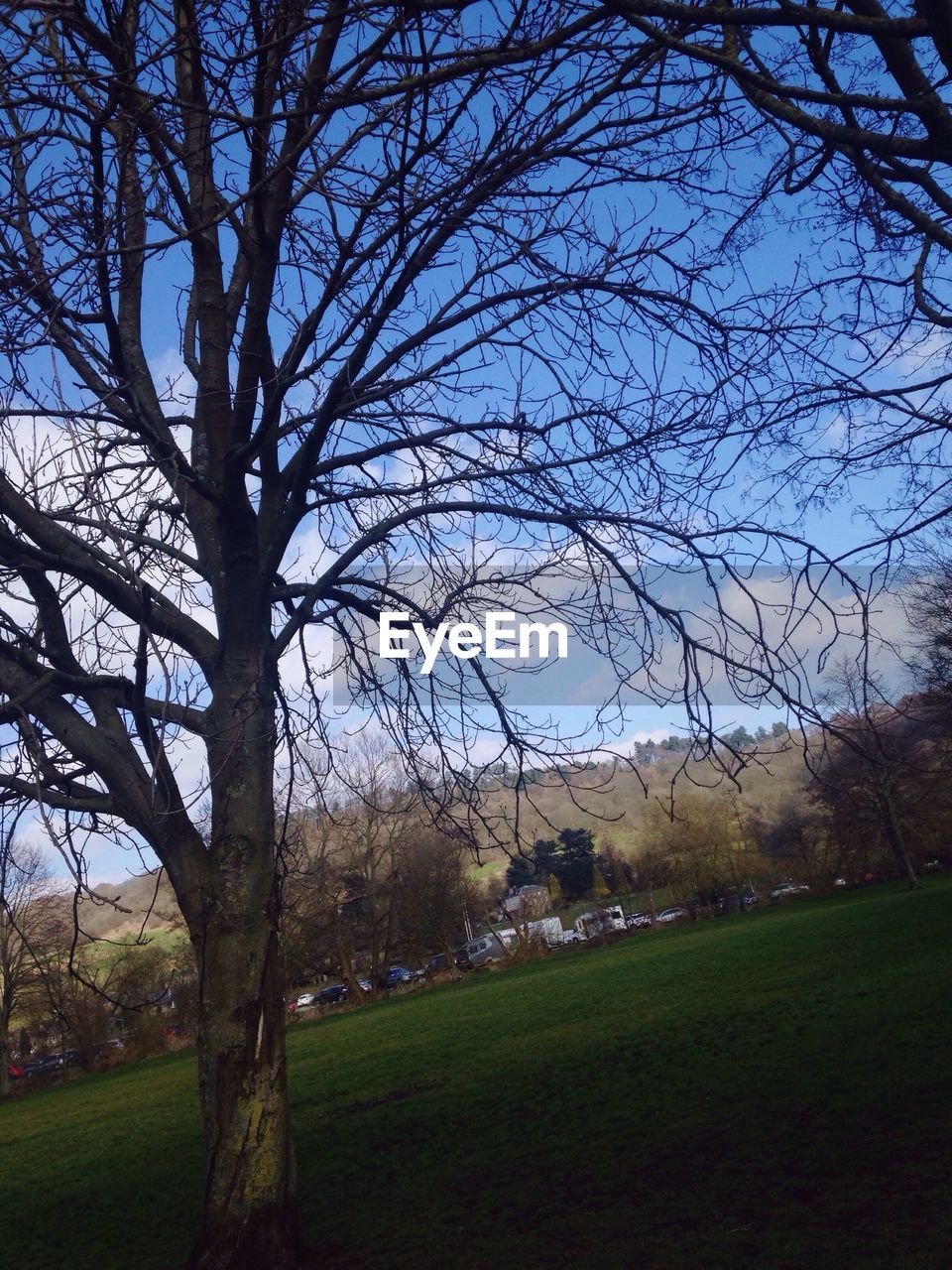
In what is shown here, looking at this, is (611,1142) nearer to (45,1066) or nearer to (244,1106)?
(244,1106)

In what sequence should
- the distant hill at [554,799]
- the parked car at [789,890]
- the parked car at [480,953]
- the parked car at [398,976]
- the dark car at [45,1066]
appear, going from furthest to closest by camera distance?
the parked car at [789,890] < the parked car at [398,976] < the parked car at [480,953] < the dark car at [45,1066] < the distant hill at [554,799]

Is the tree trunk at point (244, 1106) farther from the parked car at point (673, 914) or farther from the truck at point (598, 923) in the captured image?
the parked car at point (673, 914)

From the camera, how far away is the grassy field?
15.8 ft

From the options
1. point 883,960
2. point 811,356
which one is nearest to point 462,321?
point 811,356

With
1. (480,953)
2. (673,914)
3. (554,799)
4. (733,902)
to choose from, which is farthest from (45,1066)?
(554,799)

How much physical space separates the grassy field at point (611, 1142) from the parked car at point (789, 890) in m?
29.0

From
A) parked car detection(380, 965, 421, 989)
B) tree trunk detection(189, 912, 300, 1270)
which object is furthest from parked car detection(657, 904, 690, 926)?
tree trunk detection(189, 912, 300, 1270)

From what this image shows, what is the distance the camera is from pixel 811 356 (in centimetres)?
527

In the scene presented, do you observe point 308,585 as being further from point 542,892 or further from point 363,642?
Result: point 542,892

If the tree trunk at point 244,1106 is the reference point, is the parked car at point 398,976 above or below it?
below

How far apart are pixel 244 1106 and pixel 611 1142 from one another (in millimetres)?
3326

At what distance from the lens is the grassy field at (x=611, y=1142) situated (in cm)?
480

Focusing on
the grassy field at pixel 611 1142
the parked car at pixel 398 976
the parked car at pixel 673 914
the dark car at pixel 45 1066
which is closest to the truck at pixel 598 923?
the parked car at pixel 673 914

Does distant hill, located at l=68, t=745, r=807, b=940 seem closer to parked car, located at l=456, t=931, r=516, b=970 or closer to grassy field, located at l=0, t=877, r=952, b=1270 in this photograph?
grassy field, located at l=0, t=877, r=952, b=1270
